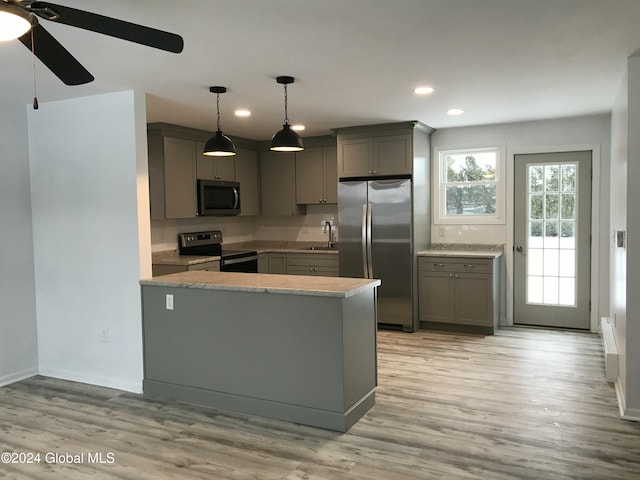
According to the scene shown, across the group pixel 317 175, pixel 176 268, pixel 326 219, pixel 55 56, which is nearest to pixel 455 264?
pixel 326 219

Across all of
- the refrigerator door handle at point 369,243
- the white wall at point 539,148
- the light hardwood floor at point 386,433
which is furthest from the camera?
the refrigerator door handle at point 369,243

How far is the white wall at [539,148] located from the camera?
18.5 ft

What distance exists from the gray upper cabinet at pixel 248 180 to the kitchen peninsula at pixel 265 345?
2.98 m

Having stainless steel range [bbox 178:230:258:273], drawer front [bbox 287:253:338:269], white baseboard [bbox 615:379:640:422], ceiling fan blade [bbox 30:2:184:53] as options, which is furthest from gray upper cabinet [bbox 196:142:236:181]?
white baseboard [bbox 615:379:640:422]

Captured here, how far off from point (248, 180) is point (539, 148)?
3.69 m

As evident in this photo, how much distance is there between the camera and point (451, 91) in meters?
4.23

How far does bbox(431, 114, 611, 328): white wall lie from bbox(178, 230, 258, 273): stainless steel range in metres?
2.33

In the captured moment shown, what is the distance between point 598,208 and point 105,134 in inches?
198

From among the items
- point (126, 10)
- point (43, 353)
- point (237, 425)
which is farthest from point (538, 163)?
point (43, 353)

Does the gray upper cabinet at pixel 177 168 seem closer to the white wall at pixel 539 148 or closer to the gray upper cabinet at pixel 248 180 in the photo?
the gray upper cabinet at pixel 248 180

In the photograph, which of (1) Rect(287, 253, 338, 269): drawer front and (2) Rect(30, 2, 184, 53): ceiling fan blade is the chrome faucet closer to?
(1) Rect(287, 253, 338, 269): drawer front

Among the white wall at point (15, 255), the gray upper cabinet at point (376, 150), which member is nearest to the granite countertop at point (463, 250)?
the gray upper cabinet at point (376, 150)

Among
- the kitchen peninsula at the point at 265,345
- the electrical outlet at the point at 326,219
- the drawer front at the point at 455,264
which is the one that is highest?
the electrical outlet at the point at 326,219

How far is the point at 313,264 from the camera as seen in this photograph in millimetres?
6629
